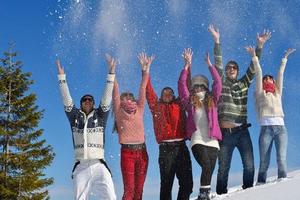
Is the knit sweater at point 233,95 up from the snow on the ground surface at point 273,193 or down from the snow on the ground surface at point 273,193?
up

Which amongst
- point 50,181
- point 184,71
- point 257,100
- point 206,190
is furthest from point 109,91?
point 50,181

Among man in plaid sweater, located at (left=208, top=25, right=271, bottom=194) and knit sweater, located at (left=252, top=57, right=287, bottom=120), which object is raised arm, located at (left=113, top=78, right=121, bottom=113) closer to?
man in plaid sweater, located at (left=208, top=25, right=271, bottom=194)

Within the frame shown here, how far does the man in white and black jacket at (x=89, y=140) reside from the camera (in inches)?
384

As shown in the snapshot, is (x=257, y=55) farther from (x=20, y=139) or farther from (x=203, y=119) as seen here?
(x=20, y=139)

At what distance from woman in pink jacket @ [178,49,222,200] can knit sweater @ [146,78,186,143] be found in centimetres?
19

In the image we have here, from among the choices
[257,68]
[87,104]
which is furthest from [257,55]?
[87,104]

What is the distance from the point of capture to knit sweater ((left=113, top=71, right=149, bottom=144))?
34.3 feet

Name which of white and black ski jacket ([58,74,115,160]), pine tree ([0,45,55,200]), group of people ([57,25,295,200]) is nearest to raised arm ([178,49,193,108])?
group of people ([57,25,295,200])

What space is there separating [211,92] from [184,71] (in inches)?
27.6

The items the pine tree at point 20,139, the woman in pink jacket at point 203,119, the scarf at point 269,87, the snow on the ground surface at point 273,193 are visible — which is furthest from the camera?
the pine tree at point 20,139

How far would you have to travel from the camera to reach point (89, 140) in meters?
9.97

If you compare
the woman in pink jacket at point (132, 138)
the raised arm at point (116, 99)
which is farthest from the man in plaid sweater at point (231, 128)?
the raised arm at point (116, 99)

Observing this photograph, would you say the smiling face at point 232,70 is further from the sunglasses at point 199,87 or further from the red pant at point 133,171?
the red pant at point 133,171

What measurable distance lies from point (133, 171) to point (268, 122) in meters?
3.30
